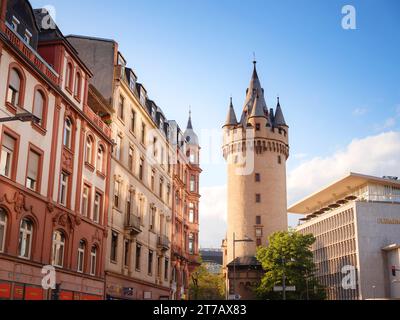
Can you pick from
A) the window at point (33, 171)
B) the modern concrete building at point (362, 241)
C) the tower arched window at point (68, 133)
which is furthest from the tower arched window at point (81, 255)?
the modern concrete building at point (362, 241)

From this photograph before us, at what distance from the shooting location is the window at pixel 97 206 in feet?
112

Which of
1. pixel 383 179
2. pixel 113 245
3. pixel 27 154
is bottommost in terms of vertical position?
pixel 113 245

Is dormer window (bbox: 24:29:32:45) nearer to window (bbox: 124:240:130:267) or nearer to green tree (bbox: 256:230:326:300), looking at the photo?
window (bbox: 124:240:130:267)

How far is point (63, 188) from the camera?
29844mm

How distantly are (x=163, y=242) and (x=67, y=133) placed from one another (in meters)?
20.2

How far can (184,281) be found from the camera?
5928cm

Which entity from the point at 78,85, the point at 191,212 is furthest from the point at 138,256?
the point at 191,212

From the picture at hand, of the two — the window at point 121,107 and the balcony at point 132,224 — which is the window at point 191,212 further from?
the window at point 121,107

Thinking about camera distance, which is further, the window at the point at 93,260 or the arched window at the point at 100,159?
the arched window at the point at 100,159

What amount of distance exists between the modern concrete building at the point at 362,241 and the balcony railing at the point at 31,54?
70581 mm

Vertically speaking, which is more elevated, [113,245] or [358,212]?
[358,212]

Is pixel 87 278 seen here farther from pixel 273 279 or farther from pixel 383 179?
pixel 383 179
